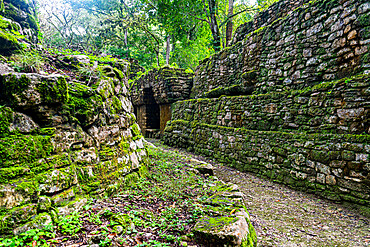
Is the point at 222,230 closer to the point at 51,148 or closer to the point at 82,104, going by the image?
the point at 51,148

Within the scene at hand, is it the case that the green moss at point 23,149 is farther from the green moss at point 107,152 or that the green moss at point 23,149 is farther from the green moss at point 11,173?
the green moss at point 107,152

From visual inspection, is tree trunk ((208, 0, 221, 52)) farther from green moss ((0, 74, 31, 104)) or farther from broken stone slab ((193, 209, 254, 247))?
green moss ((0, 74, 31, 104))

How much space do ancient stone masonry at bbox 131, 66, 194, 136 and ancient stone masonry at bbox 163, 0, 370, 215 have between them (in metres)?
4.50

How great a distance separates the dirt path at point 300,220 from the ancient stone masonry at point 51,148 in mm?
2697

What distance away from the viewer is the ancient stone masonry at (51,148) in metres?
2.01

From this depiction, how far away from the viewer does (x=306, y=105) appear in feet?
17.0

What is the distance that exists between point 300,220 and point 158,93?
1095cm

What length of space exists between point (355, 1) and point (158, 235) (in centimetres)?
631

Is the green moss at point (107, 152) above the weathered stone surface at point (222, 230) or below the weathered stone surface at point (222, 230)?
above

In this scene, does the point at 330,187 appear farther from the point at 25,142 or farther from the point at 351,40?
the point at 25,142

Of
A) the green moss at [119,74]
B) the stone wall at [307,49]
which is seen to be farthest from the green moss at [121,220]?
the stone wall at [307,49]

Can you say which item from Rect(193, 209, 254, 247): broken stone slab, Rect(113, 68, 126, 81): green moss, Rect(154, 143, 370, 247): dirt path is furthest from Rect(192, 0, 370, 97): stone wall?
Rect(113, 68, 126, 81): green moss

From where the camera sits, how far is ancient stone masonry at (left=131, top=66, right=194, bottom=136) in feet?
41.0

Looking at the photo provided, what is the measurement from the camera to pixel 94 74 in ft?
11.8
